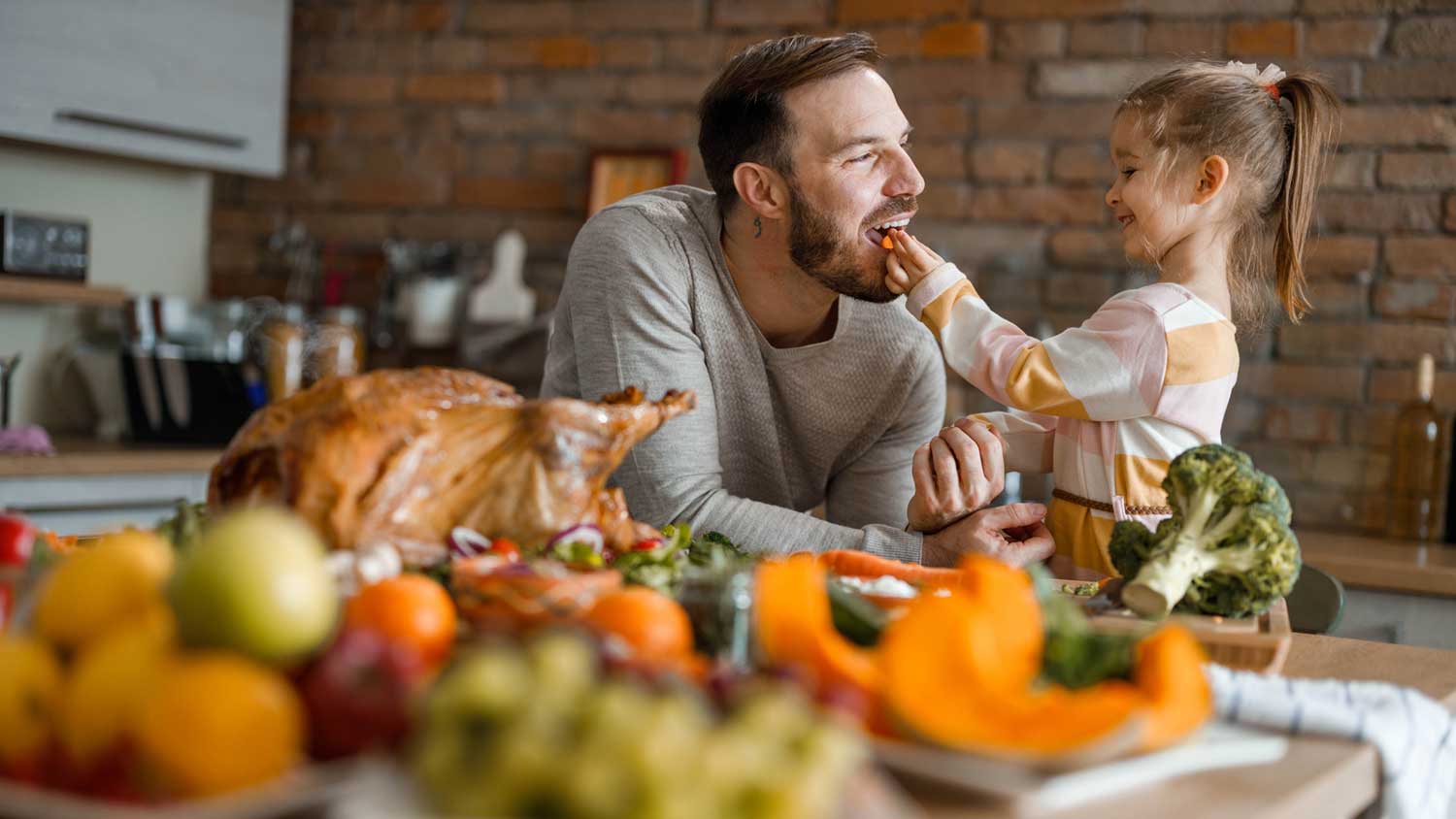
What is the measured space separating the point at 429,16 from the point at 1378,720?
362cm

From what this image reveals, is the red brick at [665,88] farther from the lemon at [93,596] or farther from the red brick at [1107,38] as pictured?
the lemon at [93,596]

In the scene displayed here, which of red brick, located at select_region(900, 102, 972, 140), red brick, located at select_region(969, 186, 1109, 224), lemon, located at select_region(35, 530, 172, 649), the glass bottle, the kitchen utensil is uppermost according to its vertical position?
red brick, located at select_region(900, 102, 972, 140)

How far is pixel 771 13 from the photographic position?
3.71 m

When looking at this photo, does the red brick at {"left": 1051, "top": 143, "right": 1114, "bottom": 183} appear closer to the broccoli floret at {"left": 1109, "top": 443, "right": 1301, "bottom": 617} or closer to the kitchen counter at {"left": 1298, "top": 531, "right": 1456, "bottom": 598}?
the kitchen counter at {"left": 1298, "top": 531, "right": 1456, "bottom": 598}

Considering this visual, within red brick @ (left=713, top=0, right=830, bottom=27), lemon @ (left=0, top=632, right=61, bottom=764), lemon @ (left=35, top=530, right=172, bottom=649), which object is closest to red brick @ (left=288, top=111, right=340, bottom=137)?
red brick @ (left=713, top=0, right=830, bottom=27)

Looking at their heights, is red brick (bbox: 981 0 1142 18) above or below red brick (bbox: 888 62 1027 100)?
above

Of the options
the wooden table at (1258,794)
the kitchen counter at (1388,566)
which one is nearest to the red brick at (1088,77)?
the kitchen counter at (1388,566)

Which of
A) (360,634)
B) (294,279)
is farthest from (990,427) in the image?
(294,279)

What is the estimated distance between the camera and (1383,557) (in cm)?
277

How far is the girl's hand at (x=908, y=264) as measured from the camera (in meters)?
1.96

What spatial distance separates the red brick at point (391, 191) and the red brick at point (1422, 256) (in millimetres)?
2540

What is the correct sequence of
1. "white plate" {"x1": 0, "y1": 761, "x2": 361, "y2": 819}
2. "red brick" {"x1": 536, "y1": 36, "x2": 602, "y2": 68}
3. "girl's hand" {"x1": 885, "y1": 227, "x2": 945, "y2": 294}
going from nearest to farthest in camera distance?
"white plate" {"x1": 0, "y1": 761, "x2": 361, "y2": 819}
"girl's hand" {"x1": 885, "y1": 227, "x2": 945, "y2": 294}
"red brick" {"x1": 536, "y1": 36, "x2": 602, "y2": 68}

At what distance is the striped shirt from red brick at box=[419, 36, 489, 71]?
2.59 metres

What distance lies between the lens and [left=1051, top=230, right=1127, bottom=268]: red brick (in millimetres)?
3371
